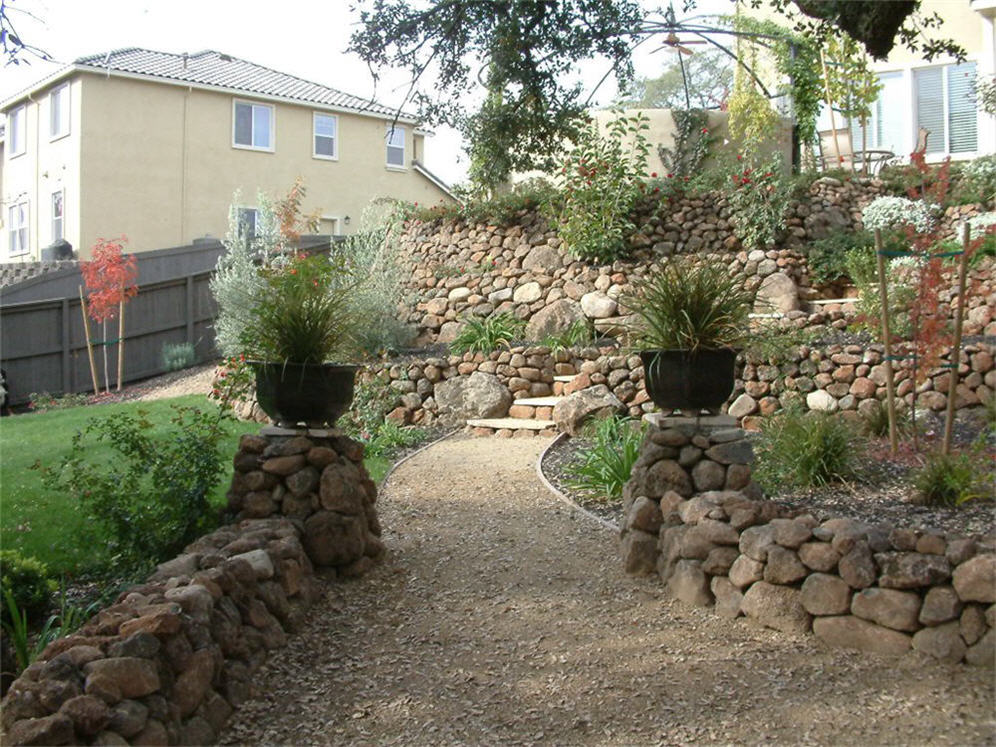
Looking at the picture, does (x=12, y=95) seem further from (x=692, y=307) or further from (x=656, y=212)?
(x=692, y=307)

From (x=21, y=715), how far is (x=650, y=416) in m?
3.47

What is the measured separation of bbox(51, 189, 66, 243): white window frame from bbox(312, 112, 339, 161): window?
5.97m

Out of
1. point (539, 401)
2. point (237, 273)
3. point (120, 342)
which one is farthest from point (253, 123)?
point (539, 401)

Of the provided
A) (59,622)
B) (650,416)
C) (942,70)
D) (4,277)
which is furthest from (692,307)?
(4,277)

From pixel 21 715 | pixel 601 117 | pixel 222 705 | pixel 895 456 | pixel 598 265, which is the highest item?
pixel 601 117

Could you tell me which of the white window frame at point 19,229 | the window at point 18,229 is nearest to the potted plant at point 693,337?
the white window frame at point 19,229

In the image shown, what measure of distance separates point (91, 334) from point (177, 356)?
1.31 meters

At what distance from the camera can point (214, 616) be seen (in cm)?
319

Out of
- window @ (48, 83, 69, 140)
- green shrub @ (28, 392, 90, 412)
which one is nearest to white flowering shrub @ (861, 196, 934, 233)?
green shrub @ (28, 392, 90, 412)

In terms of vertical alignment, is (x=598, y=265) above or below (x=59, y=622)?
above

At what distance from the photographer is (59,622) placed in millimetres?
4043

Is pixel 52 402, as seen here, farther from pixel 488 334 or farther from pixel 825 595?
pixel 825 595

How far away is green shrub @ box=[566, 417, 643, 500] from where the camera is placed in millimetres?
6148

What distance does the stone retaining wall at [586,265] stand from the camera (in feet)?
35.2
